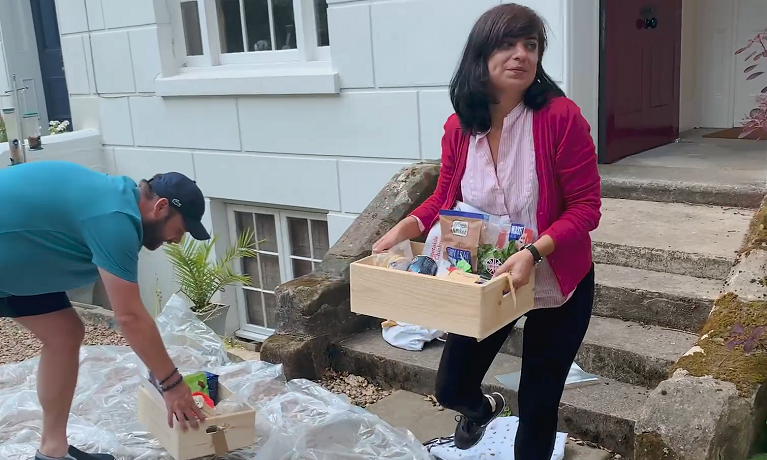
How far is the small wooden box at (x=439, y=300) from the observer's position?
2.32 meters

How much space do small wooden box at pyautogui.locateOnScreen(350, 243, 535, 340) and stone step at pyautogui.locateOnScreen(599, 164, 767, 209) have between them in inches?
100

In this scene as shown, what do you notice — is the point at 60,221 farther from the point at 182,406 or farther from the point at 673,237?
the point at 673,237

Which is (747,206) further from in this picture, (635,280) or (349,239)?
(349,239)

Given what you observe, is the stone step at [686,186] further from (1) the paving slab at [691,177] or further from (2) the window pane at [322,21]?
(2) the window pane at [322,21]

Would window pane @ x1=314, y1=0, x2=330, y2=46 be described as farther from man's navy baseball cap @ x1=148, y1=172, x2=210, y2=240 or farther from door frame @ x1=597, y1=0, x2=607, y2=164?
man's navy baseball cap @ x1=148, y1=172, x2=210, y2=240

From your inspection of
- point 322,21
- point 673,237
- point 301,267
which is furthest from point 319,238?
point 673,237

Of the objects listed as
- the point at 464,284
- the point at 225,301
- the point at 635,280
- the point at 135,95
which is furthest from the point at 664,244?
the point at 135,95

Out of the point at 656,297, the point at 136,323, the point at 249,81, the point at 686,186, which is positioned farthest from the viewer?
the point at 249,81

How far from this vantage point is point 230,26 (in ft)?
22.2

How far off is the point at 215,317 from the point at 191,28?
291 centimetres

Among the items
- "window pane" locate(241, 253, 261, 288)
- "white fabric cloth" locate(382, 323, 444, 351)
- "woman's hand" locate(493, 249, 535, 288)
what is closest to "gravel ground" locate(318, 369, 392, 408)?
"white fabric cloth" locate(382, 323, 444, 351)

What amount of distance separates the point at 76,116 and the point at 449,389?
642 cm

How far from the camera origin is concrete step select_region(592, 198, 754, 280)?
3.80m

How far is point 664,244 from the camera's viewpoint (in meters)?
3.96
